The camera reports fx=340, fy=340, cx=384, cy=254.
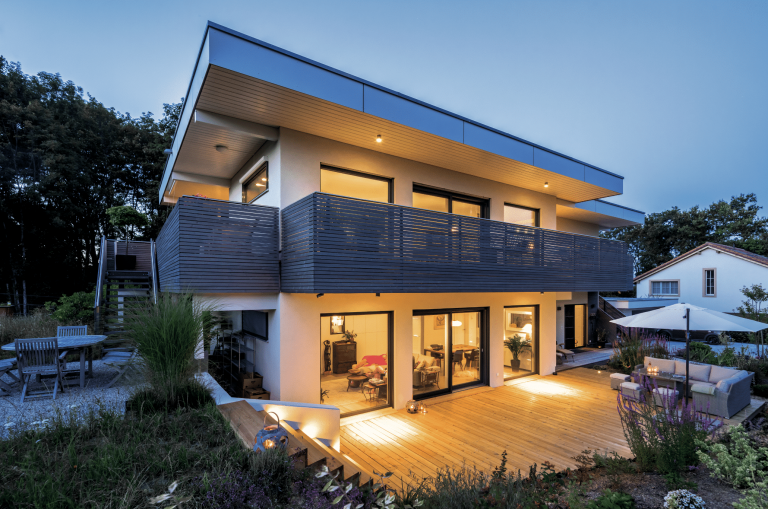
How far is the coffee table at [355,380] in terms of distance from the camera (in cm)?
747

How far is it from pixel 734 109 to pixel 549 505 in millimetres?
110424

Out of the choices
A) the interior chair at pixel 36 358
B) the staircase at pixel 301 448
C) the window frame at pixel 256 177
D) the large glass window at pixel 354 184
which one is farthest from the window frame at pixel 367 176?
the interior chair at pixel 36 358

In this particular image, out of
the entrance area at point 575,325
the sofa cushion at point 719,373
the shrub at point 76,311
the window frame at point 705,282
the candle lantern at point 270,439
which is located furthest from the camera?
the window frame at point 705,282

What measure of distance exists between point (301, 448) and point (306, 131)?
17.9 feet

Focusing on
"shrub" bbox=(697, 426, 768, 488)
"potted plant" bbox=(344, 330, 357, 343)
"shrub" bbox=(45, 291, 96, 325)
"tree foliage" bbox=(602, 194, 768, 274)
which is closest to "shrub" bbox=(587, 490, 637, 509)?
"shrub" bbox=(697, 426, 768, 488)

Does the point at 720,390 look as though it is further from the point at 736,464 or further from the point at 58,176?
the point at 58,176

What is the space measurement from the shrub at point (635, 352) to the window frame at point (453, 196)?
6498 millimetres

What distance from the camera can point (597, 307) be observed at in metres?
15.9

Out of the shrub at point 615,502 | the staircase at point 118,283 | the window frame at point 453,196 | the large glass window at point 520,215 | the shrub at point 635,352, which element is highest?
the window frame at point 453,196

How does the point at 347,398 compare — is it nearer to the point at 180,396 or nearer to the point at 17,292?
the point at 180,396

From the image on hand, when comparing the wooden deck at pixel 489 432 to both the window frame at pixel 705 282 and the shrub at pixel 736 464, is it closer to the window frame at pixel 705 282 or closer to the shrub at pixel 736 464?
the shrub at pixel 736 464

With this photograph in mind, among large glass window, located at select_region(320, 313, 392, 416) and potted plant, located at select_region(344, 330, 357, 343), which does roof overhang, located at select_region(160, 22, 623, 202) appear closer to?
large glass window, located at select_region(320, 313, 392, 416)

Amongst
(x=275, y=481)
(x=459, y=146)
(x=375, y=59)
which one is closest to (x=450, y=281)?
(x=459, y=146)

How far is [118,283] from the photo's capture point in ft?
28.3
